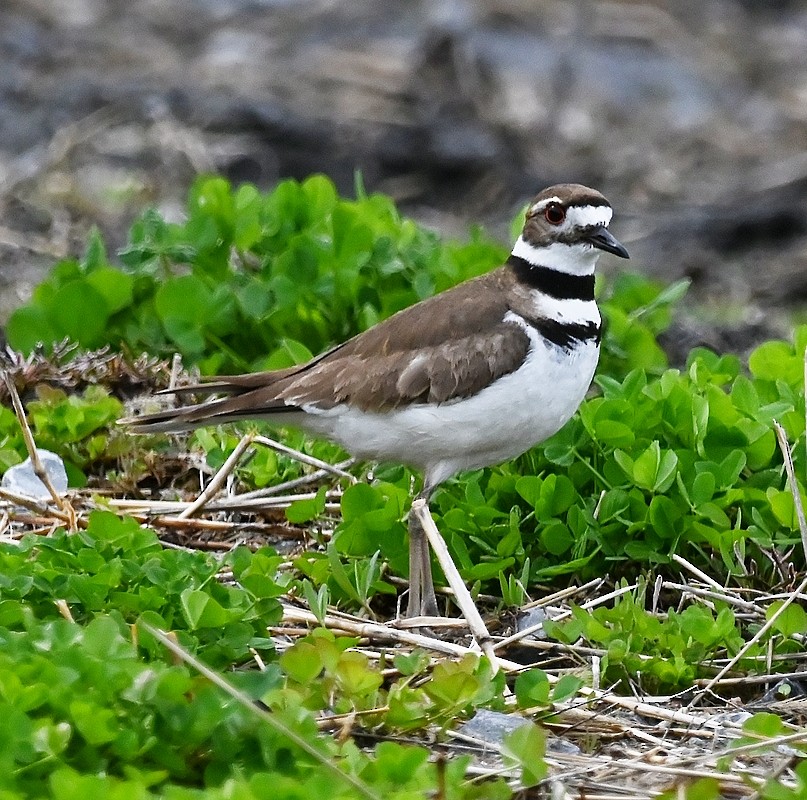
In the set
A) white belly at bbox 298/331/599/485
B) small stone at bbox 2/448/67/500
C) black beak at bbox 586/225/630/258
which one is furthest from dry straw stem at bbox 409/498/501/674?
small stone at bbox 2/448/67/500

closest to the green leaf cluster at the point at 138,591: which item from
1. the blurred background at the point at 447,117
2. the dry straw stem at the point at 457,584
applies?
the dry straw stem at the point at 457,584

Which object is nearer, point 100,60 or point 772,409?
point 772,409

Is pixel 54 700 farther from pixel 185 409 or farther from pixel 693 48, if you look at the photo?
pixel 693 48

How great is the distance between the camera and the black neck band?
5332mm

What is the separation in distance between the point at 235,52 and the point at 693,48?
366 cm

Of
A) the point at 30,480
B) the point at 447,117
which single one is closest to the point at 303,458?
the point at 30,480

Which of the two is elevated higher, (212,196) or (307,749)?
(212,196)

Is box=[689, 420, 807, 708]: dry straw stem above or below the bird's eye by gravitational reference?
below

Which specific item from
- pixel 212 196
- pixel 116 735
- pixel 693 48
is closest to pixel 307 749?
pixel 116 735

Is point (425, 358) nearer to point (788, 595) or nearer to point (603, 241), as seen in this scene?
point (603, 241)

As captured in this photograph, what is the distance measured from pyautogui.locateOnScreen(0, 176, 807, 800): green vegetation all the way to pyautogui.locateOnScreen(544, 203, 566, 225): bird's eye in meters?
0.59

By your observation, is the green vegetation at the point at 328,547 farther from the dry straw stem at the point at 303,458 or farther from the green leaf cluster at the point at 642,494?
the dry straw stem at the point at 303,458

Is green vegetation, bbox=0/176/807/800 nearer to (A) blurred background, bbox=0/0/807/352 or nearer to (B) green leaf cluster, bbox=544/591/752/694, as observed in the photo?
(B) green leaf cluster, bbox=544/591/752/694

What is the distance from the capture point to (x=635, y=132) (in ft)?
37.4
